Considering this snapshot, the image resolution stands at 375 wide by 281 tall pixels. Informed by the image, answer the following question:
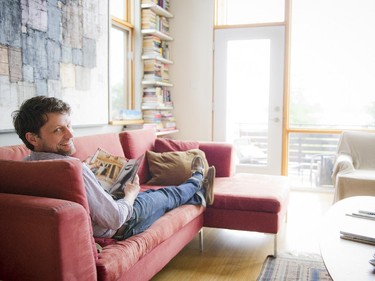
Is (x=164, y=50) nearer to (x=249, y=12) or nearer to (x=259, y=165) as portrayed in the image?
(x=249, y=12)

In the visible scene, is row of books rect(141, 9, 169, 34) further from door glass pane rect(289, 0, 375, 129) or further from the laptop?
the laptop

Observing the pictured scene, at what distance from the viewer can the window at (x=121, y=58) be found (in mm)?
4301

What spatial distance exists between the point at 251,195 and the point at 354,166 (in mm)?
1761

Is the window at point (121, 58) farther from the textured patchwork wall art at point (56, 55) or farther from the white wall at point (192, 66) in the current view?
the white wall at point (192, 66)

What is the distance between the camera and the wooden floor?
2.45 m

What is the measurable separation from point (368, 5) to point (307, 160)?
1930 millimetres

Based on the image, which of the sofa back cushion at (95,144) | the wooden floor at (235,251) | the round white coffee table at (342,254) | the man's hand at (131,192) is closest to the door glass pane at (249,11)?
the wooden floor at (235,251)

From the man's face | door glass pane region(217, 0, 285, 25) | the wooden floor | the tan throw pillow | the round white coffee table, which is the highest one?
door glass pane region(217, 0, 285, 25)

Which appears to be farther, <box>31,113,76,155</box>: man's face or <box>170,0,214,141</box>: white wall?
Result: <box>170,0,214,141</box>: white wall

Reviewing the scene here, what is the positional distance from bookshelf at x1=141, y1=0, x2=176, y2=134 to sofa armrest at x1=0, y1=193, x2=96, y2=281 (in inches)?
120

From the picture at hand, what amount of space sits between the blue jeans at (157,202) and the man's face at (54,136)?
1.61ft

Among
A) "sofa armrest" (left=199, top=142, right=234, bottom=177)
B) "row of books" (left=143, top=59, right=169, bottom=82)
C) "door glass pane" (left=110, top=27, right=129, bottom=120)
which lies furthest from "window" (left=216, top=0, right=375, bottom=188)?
"sofa armrest" (left=199, top=142, right=234, bottom=177)

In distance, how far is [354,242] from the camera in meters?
1.67

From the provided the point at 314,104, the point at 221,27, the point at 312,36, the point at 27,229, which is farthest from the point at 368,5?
the point at 27,229
